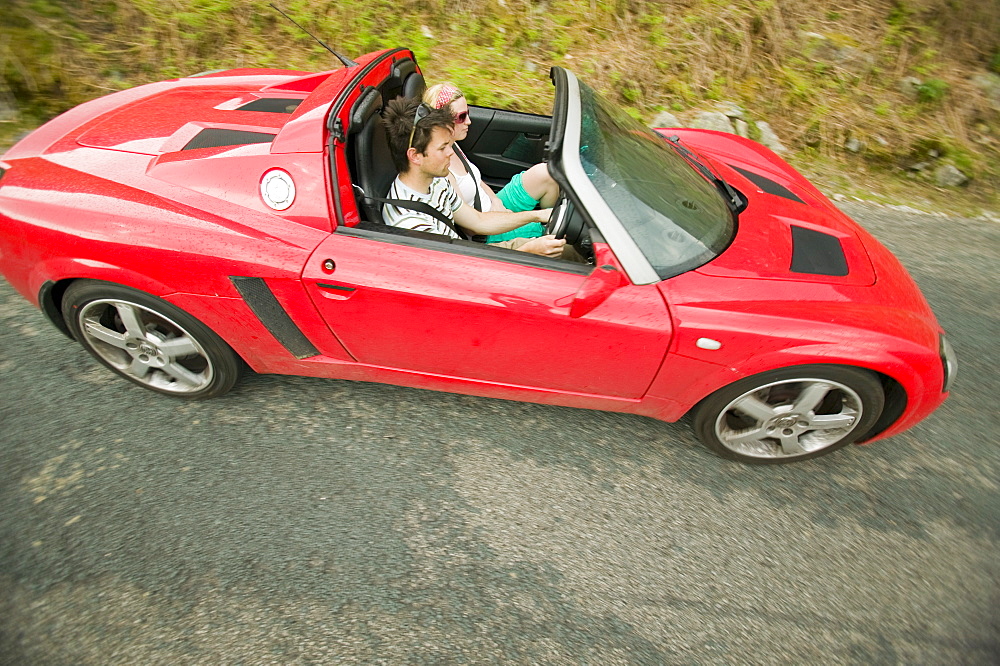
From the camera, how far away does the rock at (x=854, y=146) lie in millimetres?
5430

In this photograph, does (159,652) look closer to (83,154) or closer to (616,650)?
(616,650)

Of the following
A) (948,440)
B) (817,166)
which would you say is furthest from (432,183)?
(817,166)

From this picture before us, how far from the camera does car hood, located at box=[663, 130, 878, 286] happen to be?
85.7 inches

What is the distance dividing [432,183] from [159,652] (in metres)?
1.95

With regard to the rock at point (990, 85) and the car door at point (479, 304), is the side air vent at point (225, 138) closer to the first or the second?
the car door at point (479, 304)

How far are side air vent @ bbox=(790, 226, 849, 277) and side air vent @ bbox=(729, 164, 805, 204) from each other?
1.14 ft

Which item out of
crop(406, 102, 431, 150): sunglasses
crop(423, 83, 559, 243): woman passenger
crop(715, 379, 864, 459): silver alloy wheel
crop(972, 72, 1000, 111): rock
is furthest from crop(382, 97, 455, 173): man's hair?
crop(972, 72, 1000, 111): rock

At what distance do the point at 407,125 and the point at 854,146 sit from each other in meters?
5.07

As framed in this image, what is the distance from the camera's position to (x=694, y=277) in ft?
6.77

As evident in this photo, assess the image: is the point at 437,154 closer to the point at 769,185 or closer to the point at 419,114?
the point at 419,114

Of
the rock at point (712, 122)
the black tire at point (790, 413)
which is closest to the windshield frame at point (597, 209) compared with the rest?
the black tire at point (790, 413)

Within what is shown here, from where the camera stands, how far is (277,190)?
2055mm

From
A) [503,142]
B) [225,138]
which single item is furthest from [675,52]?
[225,138]

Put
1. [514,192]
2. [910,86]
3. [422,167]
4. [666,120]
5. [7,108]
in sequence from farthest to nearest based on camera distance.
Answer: [910,86]
[666,120]
[7,108]
[514,192]
[422,167]
